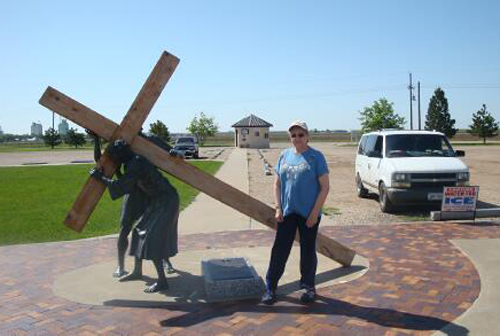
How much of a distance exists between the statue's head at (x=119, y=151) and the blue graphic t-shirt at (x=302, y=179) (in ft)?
4.85

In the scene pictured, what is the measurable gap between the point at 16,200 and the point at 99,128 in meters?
9.49

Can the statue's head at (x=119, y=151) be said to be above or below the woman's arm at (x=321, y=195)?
above

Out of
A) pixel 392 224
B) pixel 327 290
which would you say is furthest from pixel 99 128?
pixel 392 224

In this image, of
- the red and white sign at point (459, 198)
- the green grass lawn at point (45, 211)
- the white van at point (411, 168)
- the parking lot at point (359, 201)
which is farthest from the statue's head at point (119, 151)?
the white van at point (411, 168)

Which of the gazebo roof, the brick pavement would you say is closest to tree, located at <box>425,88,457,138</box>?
the gazebo roof

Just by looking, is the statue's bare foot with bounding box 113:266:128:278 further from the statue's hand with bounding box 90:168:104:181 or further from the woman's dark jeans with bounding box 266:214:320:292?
the woman's dark jeans with bounding box 266:214:320:292

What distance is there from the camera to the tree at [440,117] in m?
65.2

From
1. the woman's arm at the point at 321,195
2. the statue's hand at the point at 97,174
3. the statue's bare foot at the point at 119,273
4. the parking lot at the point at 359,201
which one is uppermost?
the statue's hand at the point at 97,174

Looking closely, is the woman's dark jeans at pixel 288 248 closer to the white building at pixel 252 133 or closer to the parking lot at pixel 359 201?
the parking lot at pixel 359 201

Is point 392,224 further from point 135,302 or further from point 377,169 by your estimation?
point 135,302

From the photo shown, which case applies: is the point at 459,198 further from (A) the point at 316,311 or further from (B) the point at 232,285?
(B) the point at 232,285

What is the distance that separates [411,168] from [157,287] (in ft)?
20.8

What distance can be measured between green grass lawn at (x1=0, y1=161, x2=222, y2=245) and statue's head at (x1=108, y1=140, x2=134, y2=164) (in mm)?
3837

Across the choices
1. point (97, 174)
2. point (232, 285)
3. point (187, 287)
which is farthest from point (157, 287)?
point (97, 174)
